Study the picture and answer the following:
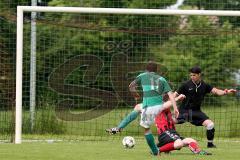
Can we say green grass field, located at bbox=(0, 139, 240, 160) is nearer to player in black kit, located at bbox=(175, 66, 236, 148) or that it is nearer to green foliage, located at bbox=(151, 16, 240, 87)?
player in black kit, located at bbox=(175, 66, 236, 148)

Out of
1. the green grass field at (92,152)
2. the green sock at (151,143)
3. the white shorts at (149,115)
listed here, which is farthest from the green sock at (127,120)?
the green sock at (151,143)

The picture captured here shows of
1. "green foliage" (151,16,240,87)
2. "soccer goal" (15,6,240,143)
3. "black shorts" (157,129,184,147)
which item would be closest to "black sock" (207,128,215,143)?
"black shorts" (157,129,184,147)

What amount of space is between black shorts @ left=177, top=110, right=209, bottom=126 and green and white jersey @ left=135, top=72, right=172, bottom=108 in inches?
111

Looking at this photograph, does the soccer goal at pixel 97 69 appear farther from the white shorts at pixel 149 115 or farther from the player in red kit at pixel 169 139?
the white shorts at pixel 149 115

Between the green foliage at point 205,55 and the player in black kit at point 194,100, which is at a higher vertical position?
the green foliage at point 205,55

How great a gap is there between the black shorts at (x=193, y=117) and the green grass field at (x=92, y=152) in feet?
1.70

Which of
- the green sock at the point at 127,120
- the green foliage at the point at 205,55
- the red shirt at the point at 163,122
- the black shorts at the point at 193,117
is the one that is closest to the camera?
the red shirt at the point at 163,122

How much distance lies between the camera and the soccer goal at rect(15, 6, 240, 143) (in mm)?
18891

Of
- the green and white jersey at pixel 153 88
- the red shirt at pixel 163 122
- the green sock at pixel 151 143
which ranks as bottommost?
the green sock at pixel 151 143

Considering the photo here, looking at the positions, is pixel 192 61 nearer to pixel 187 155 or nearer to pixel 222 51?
pixel 222 51

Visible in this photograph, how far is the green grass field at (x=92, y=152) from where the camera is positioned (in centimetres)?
1349

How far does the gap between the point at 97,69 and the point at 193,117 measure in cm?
432

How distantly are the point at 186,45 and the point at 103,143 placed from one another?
26.2 feet

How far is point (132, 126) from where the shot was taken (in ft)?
66.0
